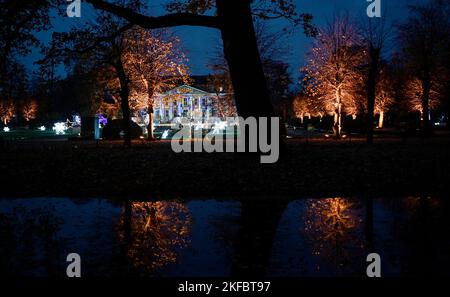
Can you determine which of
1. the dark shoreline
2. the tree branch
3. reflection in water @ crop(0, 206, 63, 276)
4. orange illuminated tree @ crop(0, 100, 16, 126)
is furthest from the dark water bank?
orange illuminated tree @ crop(0, 100, 16, 126)

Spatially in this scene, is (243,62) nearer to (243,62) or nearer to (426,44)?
(243,62)

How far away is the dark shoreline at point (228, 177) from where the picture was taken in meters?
12.0

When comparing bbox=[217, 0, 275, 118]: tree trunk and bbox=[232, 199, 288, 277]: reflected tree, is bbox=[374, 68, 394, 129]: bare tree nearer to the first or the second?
bbox=[217, 0, 275, 118]: tree trunk

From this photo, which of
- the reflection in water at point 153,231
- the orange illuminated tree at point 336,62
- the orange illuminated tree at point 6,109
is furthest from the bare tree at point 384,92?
the reflection in water at point 153,231

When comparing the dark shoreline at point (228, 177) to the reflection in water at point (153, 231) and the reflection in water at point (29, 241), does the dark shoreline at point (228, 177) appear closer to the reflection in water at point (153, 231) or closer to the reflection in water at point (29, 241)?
the reflection in water at point (153, 231)

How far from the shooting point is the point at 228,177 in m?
13.0

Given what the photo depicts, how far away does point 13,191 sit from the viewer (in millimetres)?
12492

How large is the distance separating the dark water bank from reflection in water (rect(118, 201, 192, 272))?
15 mm

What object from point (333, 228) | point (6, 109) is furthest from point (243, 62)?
point (6, 109)

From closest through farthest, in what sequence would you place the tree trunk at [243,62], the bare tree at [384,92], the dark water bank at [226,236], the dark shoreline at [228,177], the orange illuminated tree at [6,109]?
1. the dark water bank at [226,236]
2. the dark shoreline at [228,177]
3. the tree trunk at [243,62]
4. the orange illuminated tree at [6,109]
5. the bare tree at [384,92]

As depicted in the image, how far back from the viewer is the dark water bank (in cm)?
612

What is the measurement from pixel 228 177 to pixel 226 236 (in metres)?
5.19

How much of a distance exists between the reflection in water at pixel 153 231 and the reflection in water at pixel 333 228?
2.09 meters
